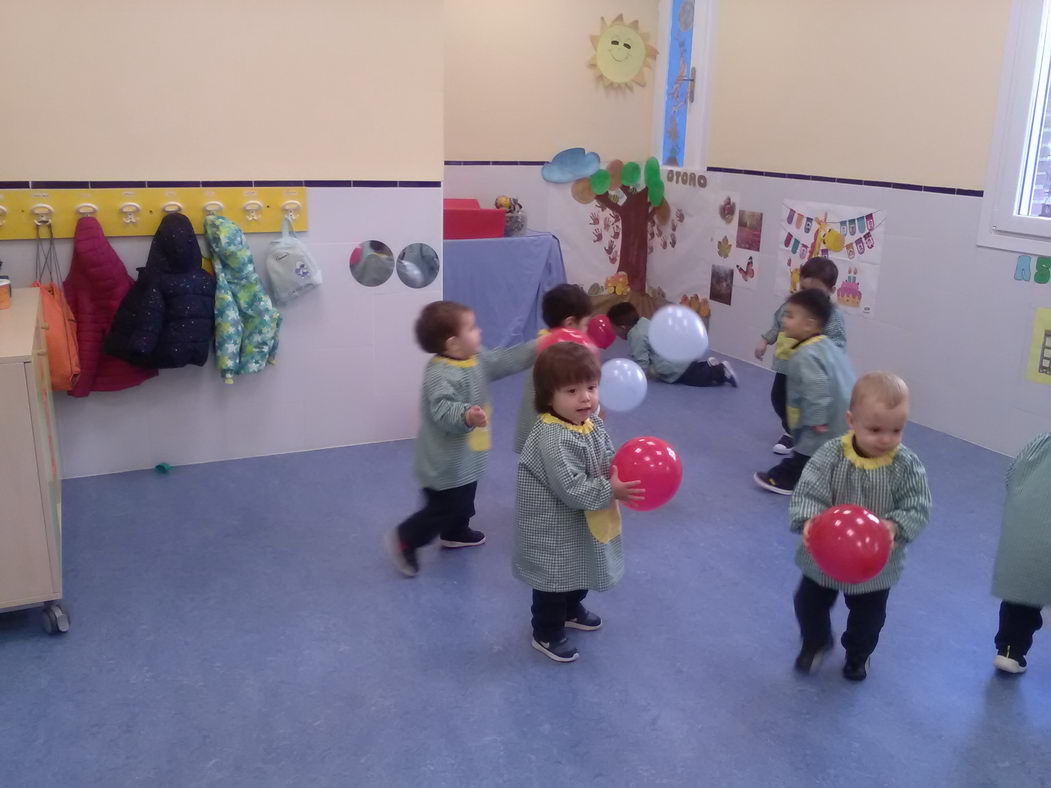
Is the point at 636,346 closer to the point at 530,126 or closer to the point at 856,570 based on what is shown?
the point at 530,126

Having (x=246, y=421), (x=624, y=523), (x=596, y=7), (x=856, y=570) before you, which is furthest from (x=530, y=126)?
(x=856, y=570)

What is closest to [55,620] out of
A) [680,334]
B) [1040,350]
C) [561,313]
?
[561,313]

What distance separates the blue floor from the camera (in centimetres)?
207

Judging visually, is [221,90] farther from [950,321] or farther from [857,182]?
[950,321]

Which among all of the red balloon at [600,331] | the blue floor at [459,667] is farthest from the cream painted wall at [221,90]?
the blue floor at [459,667]

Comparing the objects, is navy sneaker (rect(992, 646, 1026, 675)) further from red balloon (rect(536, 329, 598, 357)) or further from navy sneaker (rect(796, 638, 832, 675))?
red balloon (rect(536, 329, 598, 357))

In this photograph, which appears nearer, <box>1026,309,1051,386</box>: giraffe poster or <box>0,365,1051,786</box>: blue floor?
<box>0,365,1051,786</box>: blue floor

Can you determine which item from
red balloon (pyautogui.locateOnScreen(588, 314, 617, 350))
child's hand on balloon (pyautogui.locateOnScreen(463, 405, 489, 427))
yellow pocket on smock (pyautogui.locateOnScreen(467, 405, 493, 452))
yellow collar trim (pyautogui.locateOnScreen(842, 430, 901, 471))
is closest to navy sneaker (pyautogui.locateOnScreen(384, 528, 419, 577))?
yellow pocket on smock (pyautogui.locateOnScreen(467, 405, 493, 452))

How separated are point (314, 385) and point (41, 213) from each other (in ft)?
3.87

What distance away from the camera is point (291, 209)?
12.1 ft

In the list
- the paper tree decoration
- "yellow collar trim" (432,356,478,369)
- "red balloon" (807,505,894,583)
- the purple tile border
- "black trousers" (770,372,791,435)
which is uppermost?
the paper tree decoration

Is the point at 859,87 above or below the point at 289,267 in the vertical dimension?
above

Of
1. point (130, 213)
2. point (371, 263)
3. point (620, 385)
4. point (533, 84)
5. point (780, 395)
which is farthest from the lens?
point (533, 84)

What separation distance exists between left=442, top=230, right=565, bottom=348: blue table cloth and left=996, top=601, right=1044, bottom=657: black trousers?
331 cm
